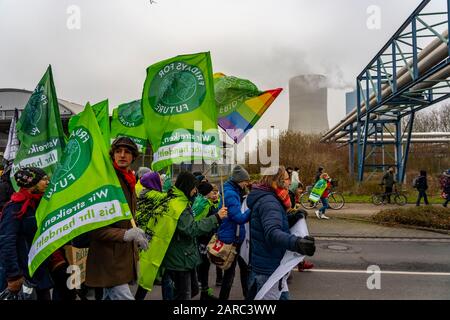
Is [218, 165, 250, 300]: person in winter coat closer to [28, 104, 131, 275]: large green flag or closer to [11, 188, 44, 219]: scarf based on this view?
[28, 104, 131, 275]: large green flag

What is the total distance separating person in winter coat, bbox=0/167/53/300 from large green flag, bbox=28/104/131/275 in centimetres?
46

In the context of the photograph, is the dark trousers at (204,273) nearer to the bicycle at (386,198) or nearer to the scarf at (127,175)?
the scarf at (127,175)

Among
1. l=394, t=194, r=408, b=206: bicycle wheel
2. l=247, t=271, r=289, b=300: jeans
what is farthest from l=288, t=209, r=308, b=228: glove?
l=394, t=194, r=408, b=206: bicycle wheel

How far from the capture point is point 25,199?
3320mm

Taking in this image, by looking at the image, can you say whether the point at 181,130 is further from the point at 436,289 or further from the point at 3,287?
the point at 436,289

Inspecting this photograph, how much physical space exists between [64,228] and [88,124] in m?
0.80

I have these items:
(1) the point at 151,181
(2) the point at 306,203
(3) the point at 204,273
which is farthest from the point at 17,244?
(2) the point at 306,203

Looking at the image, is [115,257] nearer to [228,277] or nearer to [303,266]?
[228,277]

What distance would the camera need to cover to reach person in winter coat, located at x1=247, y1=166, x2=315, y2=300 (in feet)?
9.46

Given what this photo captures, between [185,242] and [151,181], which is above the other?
[151,181]

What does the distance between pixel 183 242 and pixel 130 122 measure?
4.42 meters

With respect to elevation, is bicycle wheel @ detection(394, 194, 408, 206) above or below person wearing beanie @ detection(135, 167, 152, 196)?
below

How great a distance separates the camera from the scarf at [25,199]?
10.7 ft
